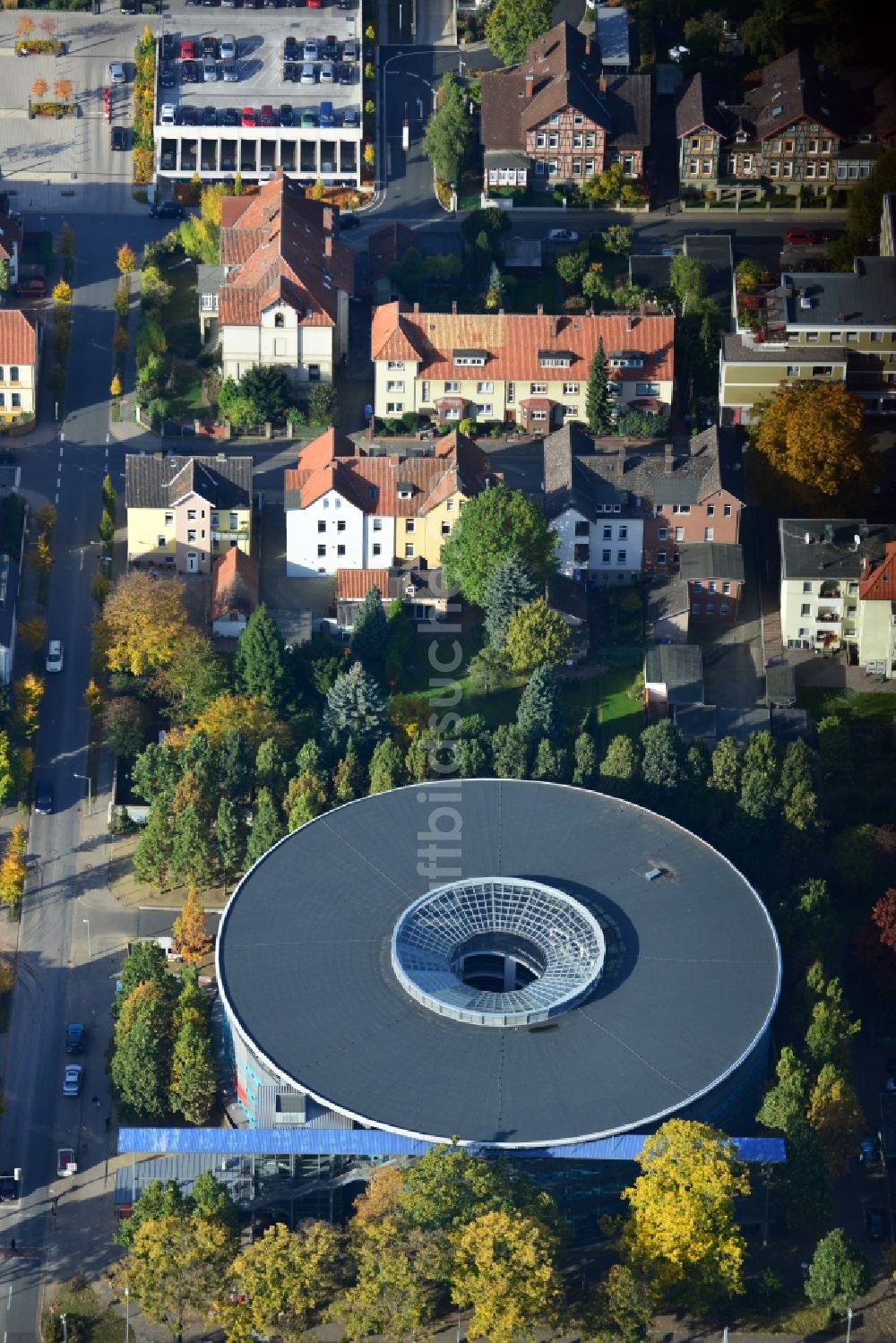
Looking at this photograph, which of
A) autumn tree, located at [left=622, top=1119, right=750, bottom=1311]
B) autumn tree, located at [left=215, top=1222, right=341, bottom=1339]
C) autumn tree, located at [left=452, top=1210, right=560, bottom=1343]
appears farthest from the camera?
autumn tree, located at [left=622, top=1119, right=750, bottom=1311]

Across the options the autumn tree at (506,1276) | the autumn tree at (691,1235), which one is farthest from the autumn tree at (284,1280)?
the autumn tree at (691,1235)

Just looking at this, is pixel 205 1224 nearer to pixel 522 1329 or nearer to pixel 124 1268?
pixel 124 1268

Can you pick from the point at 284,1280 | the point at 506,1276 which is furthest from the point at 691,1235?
the point at 284,1280

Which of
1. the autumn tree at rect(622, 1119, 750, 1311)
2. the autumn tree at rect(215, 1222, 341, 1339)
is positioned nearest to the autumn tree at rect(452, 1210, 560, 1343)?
the autumn tree at rect(622, 1119, 750, 1311)

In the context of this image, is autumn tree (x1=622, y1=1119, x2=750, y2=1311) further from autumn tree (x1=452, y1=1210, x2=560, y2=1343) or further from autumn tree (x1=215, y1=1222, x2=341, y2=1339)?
autumn tree (x1=215, y1=1222, x2=341, y2=1339)

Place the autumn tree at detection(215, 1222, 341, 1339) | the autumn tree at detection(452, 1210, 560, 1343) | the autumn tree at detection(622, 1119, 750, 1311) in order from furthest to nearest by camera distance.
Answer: the autumn tree at detection(622, 1119, 750, 1311) < the autumn tree at detection(215, 1222, 341, 1339) < the autumn tree at detection(452, 1210, 560, 1343)

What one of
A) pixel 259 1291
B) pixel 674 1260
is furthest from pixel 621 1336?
pixel 259 1291
